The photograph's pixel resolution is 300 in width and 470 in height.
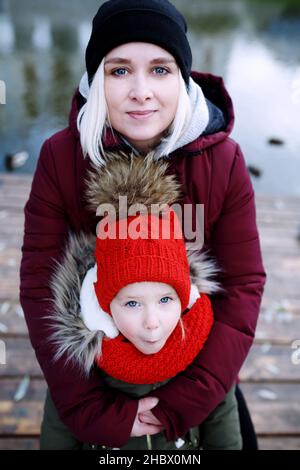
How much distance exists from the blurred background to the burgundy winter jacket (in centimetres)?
63

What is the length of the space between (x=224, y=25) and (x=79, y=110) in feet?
42.0

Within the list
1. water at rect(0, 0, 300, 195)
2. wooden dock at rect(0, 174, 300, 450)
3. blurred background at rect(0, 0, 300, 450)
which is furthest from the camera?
water at rect(0, 0, 300, 195)

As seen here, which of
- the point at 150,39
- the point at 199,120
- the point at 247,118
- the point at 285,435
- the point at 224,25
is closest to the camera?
the point at 150,39

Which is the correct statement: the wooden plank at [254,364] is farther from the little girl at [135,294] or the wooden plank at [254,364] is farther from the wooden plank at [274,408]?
the little girl at [135,294]

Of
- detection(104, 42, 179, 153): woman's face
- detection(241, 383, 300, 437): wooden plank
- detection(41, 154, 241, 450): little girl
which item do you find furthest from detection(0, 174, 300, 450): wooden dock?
detection(104, 42, 179, 153): woman's face

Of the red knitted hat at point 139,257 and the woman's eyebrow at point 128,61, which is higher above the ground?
the woman's eyebrow at point 128,61

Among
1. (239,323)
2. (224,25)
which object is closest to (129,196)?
(239,323)

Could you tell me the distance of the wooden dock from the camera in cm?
197

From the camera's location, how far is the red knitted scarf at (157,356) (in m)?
1.37

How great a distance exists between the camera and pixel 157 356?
1.38 meters

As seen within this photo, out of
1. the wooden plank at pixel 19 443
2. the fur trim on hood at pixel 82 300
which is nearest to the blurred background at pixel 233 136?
the wooden plank at pixel 19 443

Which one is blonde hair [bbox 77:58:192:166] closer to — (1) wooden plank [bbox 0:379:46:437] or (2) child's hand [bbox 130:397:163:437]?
(2) child's hand [bbox 130:397:163:437]

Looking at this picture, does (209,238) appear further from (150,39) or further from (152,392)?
(150,39)

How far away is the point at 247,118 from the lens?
706cm
